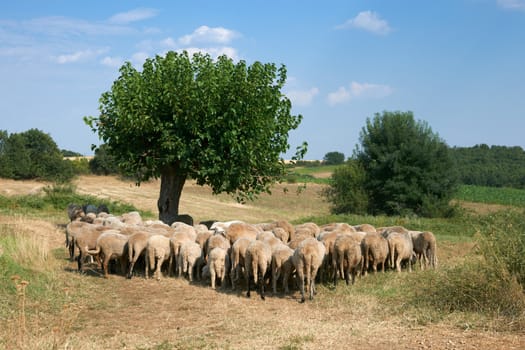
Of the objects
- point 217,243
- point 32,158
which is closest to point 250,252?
point 217,243

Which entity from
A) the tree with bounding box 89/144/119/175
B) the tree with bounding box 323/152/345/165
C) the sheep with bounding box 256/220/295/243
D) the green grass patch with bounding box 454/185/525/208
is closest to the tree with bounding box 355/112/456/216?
the green grass patch with bounding box 454/185/525/208

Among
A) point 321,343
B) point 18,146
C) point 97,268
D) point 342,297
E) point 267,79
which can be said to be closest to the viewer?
point 321,343

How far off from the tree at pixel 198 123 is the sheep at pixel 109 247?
6.06 meters

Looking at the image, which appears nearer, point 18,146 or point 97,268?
point 97,268

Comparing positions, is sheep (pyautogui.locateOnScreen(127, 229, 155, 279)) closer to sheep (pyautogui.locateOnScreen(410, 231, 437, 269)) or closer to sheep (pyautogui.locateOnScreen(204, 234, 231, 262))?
sheep (pyautogui.locateOnScreen(204, 234, 231, 262))

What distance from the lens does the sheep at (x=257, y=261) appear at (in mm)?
11719

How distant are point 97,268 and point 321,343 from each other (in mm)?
8151

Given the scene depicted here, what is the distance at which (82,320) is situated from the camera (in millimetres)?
9492

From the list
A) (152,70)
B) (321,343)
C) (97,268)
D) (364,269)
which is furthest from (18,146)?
(321,343)

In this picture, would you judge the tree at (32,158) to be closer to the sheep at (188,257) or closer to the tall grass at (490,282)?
the sheep at (188,257)

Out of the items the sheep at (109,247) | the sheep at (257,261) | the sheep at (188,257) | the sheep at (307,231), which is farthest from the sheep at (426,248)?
the sheep at (109,247)

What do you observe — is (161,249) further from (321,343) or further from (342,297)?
(321,343)

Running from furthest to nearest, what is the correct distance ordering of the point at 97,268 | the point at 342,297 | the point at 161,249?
the point at 97,268 → the point at 161,249 → the point at 342,297

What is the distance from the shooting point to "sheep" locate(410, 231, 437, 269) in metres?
14.6
